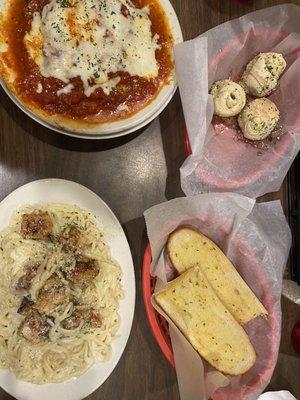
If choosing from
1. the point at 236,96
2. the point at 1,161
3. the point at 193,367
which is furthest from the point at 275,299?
the point at 1,161

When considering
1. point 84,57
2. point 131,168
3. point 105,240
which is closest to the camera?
point 84,57

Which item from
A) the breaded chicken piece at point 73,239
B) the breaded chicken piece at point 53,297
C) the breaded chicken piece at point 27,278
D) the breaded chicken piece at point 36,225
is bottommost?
the breaded chicken piece at point 53,297

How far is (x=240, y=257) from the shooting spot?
2.21 metres

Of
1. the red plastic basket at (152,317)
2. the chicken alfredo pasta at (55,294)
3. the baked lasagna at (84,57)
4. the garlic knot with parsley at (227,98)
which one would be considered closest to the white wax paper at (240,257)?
the red plastic basket at (152,317)

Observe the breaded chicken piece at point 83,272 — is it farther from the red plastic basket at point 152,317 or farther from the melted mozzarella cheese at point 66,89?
the melted mozzarella cheese at point 66,89

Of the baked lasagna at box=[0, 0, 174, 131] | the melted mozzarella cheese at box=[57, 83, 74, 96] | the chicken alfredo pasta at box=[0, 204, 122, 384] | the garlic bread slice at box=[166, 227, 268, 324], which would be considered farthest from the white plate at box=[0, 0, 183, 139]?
the garlic bread slice at box=[166, 227, 268, 324]

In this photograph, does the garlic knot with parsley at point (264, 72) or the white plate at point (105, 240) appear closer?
the white plate at point (105, 240)

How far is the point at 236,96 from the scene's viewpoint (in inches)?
84.7

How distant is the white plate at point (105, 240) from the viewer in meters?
2.02

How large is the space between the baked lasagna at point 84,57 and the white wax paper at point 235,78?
4.8 inches

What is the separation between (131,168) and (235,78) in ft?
1.92

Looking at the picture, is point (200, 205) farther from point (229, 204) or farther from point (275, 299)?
point (275, 299)

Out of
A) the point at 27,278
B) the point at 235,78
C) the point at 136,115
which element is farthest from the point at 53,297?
the point at 235,78

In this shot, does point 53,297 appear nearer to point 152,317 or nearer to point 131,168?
point 152,317
